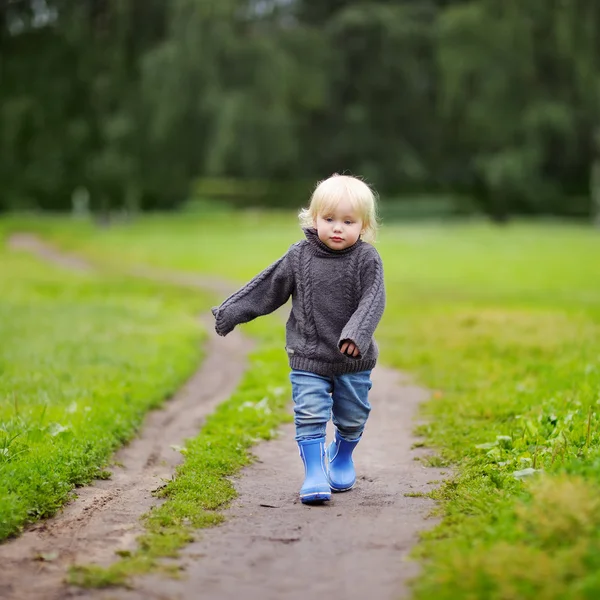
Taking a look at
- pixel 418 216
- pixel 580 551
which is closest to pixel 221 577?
pixel 580 551

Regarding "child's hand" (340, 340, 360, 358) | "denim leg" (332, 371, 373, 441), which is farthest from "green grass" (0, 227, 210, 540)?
→ "child's hand" (340, 340, 360, 358)

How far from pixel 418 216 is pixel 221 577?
133 ft

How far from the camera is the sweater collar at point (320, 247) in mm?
4820

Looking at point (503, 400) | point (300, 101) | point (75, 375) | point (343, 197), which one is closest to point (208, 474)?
point (343, 197)

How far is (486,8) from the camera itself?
3575 cm

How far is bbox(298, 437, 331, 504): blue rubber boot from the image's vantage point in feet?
15.0

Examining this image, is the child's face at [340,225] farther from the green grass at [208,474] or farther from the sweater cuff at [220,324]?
the green grass at [208,474]

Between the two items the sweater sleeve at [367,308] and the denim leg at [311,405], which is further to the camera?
the denim leg at [311,405]

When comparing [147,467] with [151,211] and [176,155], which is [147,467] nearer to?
[176,155]

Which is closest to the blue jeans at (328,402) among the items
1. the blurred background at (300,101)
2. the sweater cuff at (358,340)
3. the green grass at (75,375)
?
the sweater cuff at (358,340)

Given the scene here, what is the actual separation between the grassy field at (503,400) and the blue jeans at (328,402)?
595mm

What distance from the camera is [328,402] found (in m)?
4.76

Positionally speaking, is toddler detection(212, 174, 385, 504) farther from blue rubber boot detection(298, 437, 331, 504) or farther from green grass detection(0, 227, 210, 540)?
green grass detection(0, 227, 210, 540)

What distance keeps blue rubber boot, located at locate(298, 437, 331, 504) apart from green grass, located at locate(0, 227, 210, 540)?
A: 114 cm
